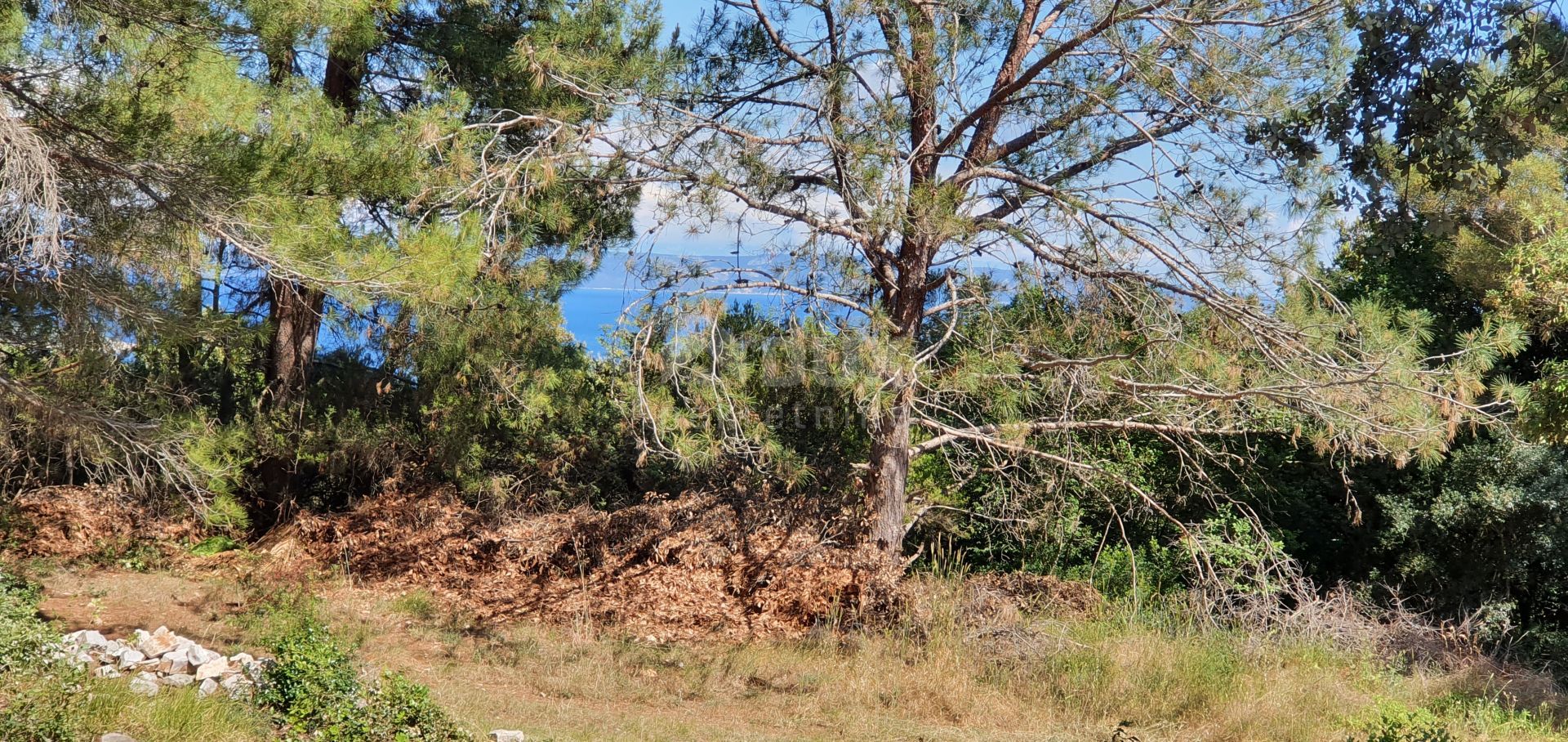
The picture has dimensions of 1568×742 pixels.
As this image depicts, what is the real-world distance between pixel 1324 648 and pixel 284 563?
8458mm

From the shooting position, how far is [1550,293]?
7.59 m

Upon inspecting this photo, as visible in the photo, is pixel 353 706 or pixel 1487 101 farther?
pixel 353 706

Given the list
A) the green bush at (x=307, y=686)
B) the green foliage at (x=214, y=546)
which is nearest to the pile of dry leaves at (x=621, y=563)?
the green foliage at (x=214, y=546)

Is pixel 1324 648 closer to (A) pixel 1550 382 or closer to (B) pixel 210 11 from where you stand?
(A) pixel 1550 382

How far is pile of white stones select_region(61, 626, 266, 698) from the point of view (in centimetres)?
550

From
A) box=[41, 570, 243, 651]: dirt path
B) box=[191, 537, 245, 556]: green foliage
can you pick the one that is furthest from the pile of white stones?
box=[191, 537, 245, 556]: green foliage

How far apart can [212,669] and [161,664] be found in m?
0.32

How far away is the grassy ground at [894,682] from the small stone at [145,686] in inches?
6.4

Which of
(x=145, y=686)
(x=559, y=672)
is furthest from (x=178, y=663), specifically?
(x=559, y=672)

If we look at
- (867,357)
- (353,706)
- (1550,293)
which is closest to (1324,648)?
(1550,293)

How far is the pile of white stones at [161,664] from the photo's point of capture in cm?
550

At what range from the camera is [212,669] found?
5785 mm

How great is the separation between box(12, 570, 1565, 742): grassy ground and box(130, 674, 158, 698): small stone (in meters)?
0.16

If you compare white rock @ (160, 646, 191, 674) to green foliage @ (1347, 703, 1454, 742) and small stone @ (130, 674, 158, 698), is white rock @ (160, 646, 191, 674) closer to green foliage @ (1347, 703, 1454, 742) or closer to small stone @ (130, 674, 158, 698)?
small stone @ (130, 674, 158, 698)
